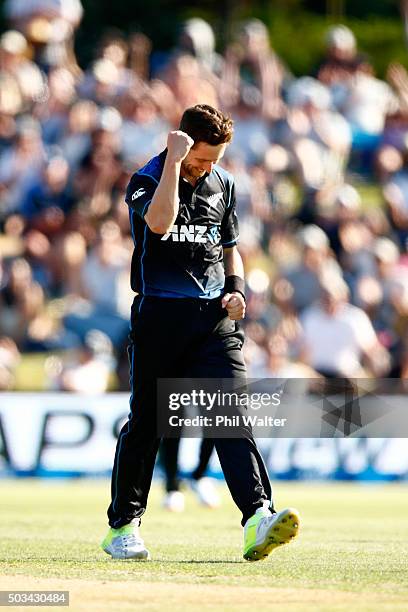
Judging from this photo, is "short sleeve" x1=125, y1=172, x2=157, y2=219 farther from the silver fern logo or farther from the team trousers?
the team trousers

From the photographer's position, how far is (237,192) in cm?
1825

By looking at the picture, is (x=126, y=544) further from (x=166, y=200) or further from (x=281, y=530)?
(x=166, y=200)

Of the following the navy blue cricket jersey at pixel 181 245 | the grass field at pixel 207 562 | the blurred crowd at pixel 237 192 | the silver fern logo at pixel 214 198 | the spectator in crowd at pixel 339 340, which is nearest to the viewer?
the grass field at pixel 207 562

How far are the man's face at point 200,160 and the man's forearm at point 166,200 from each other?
24cm

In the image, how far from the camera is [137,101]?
19.1 meters

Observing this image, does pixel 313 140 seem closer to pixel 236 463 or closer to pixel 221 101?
pixel 221 101

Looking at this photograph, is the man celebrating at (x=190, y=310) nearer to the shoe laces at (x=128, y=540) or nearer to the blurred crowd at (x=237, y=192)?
the shoe laces at (x=128, y=540)

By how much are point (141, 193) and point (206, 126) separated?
19.6 inches

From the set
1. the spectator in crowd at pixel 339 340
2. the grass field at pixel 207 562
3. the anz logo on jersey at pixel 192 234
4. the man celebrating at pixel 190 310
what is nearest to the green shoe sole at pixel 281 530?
the man celebrating at pixel 190 310

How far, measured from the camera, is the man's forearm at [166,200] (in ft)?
22.9

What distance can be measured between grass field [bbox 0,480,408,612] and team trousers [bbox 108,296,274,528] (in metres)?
0.49

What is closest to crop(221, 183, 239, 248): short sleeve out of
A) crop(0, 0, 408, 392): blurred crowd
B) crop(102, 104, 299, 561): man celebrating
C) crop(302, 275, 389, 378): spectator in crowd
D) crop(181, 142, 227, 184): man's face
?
crop(102, 104, 299, 561): man celebrating

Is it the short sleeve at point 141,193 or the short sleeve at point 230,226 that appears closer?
the short sleeve at point 141,193

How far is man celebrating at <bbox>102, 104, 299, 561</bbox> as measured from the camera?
721 cm
